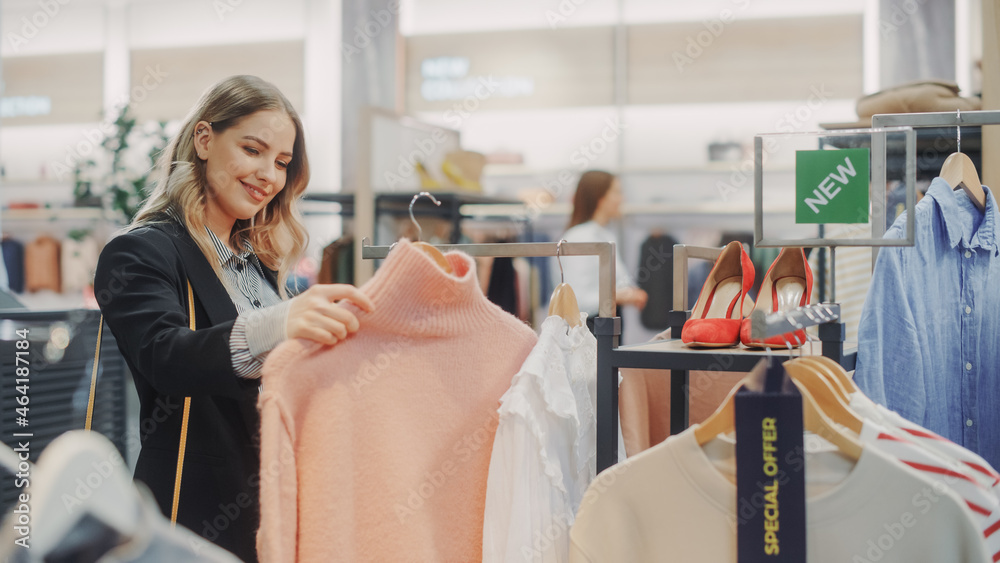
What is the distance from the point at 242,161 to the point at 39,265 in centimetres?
577

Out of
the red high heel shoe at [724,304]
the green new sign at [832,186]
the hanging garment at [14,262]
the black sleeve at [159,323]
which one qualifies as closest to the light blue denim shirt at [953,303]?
the red high heel shoe at [724,304]

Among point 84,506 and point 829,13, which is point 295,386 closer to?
point 84,506

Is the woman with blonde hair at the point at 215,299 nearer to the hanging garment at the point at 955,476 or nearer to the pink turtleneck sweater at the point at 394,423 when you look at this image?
the pink turtleneck sweater at the point at 394,423

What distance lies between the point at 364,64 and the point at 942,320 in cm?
511

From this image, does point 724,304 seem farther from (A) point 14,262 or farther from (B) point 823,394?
(A) point 14,262

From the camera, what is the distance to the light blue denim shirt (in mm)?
1395

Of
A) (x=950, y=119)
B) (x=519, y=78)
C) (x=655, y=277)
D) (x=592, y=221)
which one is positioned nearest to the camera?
(x=950, y=119)

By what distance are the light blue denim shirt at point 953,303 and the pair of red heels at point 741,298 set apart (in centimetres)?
17

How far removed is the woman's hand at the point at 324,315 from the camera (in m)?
1.00

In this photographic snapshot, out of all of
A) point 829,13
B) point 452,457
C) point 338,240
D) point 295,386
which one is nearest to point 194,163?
point 295,386

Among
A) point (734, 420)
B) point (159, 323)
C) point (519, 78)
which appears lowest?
point (734, 420)

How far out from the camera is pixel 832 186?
108cm

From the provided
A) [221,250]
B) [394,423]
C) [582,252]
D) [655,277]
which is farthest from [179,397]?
[655,277]

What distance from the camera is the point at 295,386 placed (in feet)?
3.31
